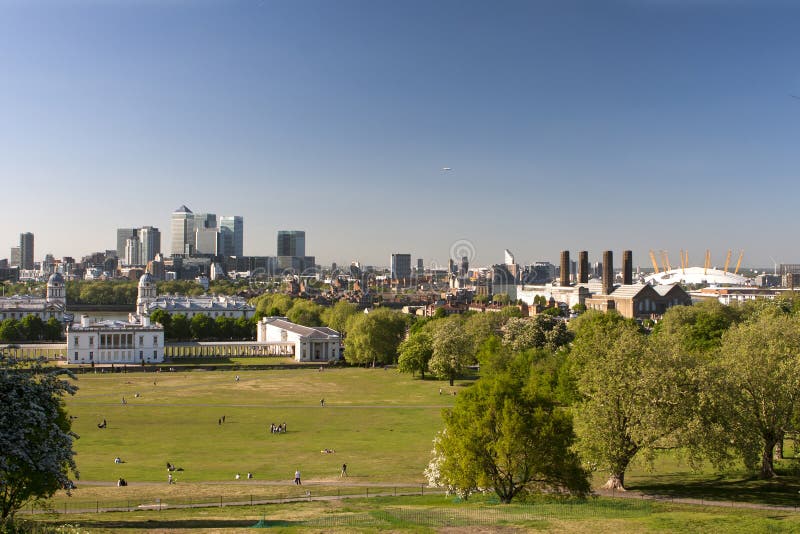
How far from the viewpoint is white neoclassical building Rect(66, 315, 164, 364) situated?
85.2 metres

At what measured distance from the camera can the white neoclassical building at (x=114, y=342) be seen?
85188 millimetres

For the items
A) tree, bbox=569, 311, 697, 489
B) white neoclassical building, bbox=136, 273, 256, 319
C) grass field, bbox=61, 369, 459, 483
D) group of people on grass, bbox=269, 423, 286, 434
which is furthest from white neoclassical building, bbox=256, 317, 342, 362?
tree, bbox=569, 311, 697, 489

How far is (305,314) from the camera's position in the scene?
4587 inches

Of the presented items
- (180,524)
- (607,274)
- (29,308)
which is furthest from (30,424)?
(607,274)

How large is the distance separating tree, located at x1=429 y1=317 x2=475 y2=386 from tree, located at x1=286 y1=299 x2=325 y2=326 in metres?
49.6

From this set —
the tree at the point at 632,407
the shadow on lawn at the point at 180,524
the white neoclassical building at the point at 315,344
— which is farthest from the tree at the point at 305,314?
the shadow on lawn at the point at 180,524

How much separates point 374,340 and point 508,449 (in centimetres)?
5770

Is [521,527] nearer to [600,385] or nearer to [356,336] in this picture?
[600,385]

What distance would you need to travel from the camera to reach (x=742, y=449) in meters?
27.7

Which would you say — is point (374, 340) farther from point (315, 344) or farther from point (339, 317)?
point (339, 317)

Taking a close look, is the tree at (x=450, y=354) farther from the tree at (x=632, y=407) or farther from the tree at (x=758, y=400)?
the tree at (x=758, y=400)

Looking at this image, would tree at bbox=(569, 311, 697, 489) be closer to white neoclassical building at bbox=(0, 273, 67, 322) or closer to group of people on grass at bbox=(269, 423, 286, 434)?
group of people on grass at bbox=(269, 423, 286, 434)

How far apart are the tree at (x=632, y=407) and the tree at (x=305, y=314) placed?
8744 cm

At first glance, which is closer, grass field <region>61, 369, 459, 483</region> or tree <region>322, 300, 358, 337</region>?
grass field <region>61, 369, 459, 483</region>
